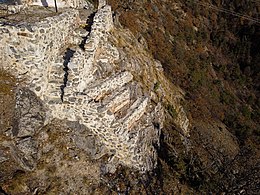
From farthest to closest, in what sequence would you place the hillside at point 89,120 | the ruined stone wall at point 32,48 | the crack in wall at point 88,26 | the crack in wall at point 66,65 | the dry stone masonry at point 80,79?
the crack in wall at point 88,26
the crack in wall at point 66,65
the dry stone masonry at point 80,79
the hillside at point 89,120
the ruined stone wall at point 32,48

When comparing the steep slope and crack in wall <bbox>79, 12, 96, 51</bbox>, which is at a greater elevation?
crack in wall <bbox>79, 12, 96, 51</bbox>

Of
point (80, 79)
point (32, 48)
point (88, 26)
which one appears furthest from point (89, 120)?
point (88, 26)

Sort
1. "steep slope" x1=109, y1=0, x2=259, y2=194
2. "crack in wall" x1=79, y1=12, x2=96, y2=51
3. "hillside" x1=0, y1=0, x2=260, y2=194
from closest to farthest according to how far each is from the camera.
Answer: "hillside" x1=0, y1=0, x2=260, y2=194 → "crack in wall" x1=79, y1=12, x2=96, y2=51 → "steep slope" x1=109, y1=0, x2=259, y2=194

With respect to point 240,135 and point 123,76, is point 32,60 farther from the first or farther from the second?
point 240,135

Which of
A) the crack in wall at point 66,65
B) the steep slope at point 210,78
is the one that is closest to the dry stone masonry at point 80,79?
the crack in wall at point 66,65

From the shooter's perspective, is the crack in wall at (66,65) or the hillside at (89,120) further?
the crack in wall at (66,65)

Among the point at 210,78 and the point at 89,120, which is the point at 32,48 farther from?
the point at 210,78

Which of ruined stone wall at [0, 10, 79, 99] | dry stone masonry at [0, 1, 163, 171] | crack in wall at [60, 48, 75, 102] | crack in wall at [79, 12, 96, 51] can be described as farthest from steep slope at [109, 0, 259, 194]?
ruined stone wall at [0, 10, 79, 99]

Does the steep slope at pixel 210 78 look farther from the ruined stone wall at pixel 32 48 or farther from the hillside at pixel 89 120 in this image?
the ruined stone wall at pixel 32 48

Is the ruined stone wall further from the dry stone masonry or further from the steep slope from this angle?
the steep slope
